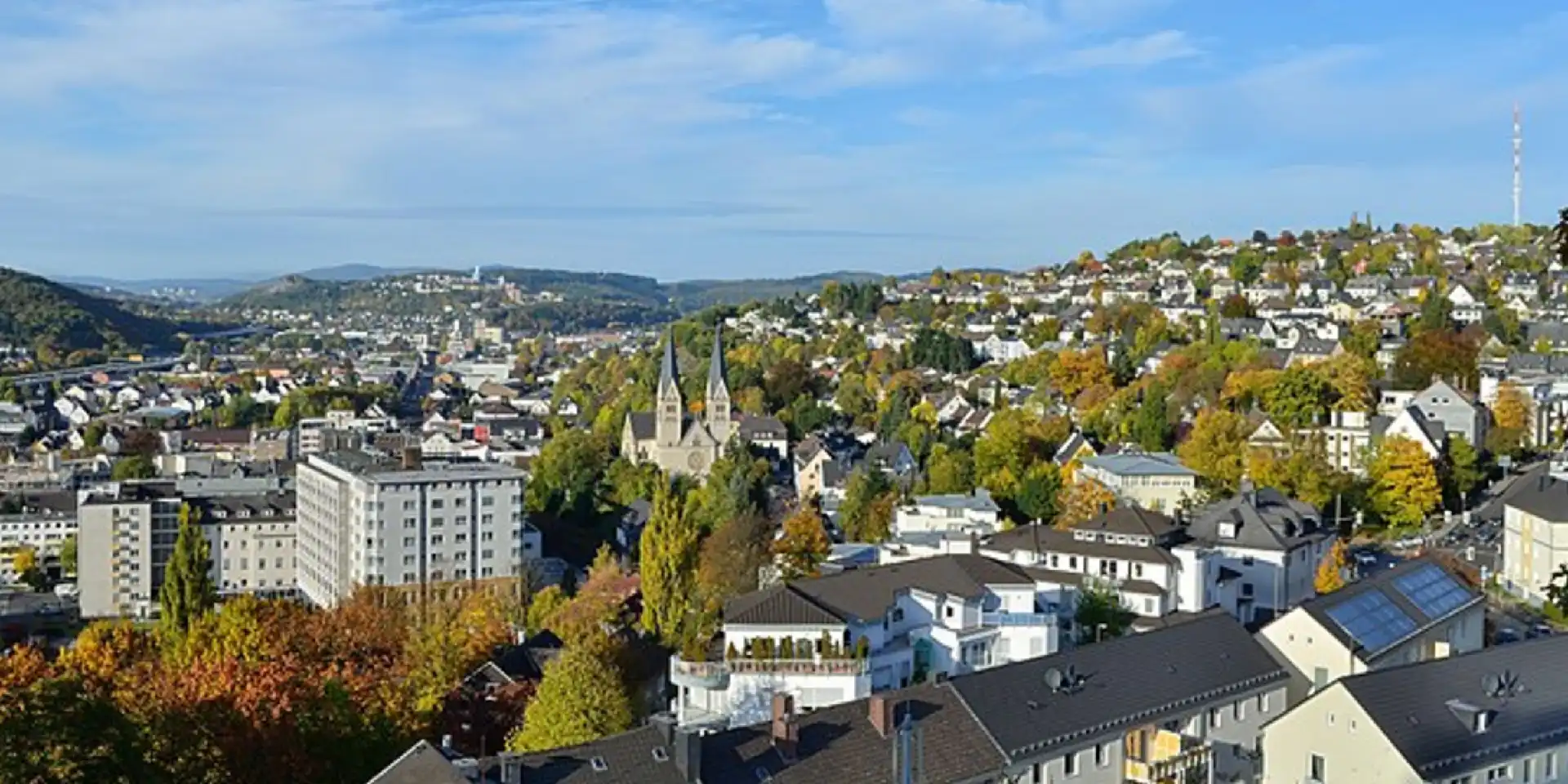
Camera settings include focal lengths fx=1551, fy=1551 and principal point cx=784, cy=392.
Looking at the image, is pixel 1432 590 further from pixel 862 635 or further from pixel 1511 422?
pixel 1511 422

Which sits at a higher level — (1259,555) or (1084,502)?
(1084,502)

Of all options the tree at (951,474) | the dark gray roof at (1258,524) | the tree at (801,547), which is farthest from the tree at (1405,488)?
the tree at (801,547)

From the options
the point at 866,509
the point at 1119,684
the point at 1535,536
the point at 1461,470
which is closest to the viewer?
the point at 1119,684

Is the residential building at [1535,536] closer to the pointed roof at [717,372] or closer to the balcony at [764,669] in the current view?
the balcony at [764,669]

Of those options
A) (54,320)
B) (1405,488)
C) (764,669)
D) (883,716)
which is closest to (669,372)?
(1405,488)

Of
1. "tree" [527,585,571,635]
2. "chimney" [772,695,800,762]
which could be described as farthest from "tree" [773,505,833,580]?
"chimney" [772,695,800,762]
